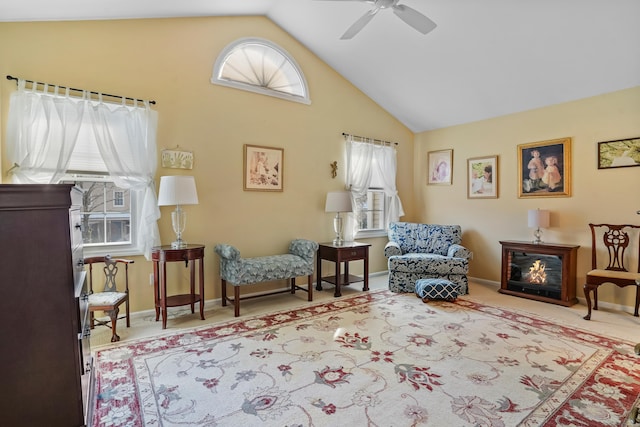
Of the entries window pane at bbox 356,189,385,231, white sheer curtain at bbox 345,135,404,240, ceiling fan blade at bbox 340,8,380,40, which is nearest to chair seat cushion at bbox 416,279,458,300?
white sheer curtain at bbox 345,135,404,240

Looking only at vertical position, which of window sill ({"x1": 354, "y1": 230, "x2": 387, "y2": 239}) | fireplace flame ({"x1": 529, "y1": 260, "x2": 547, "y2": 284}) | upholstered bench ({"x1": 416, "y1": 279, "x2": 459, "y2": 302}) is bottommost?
upholstered bench ({"x1": 416, "y1": 279, "x2": 459, "y2": 302})

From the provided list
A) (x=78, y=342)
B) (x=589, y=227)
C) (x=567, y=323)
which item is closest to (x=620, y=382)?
(x=567, y=323)

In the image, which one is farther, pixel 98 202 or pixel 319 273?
pixel 319 273

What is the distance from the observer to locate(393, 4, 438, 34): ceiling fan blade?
290 centimetres

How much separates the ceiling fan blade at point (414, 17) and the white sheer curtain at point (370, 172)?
230cm

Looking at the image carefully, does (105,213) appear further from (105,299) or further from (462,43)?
(462,43)

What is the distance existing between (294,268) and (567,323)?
9.86 ft

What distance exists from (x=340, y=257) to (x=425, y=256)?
4.15 feet

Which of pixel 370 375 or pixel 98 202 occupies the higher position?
pixel 98 202

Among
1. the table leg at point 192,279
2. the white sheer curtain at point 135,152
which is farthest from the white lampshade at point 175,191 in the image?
the table leg at point 192,279

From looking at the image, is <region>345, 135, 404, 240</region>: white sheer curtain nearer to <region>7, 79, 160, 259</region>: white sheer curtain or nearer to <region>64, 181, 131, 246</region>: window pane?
<region>7, 79, 160, 259</region>: white sheer curtain

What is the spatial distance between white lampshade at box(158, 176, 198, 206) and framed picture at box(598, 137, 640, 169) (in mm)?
4871

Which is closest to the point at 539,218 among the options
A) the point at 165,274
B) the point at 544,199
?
the point at 544,199

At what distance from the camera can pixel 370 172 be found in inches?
215
